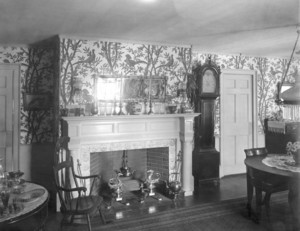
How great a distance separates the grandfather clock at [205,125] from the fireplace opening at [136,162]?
575 millimetres

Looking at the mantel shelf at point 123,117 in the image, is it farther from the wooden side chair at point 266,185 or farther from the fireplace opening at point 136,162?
the wooden side chair at point 266,185

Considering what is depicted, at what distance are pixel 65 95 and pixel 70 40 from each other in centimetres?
78

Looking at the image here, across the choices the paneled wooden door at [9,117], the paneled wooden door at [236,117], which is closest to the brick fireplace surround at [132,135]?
the paneled wooden door at [9,117]

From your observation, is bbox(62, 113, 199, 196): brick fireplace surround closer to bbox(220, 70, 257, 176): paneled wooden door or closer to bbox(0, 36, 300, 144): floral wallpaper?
bbox(0, 36, 300, 144): floral wallpaper

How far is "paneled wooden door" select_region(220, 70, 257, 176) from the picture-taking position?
5.28 m

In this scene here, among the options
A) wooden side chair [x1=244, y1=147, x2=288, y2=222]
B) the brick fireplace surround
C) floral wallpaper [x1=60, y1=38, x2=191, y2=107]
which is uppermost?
floral wallpaper [x1=60, y1=38, x2=191, y2=107]

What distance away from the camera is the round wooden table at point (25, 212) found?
1.77 metres

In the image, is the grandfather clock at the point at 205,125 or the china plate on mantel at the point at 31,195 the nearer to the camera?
the china plate on mantel at the point at 31,195

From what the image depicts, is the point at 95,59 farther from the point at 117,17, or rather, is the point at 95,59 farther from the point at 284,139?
Result: the point at 284,139

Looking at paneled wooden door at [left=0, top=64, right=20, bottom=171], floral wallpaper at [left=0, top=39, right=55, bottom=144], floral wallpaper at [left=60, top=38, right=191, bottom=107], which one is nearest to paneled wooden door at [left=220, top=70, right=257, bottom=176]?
floral wallpaper at [left=60, top=38, right=191, bottom=107]

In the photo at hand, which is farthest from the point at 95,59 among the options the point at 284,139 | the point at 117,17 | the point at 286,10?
the point at 284,139

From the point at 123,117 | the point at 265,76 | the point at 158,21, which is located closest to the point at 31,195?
the point at 123,117

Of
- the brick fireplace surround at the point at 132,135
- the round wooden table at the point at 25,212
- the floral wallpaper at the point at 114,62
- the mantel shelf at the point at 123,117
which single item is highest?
the floral wallpaper at the point at 114,62

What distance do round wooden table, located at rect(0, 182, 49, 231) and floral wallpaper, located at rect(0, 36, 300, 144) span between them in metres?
1.80
